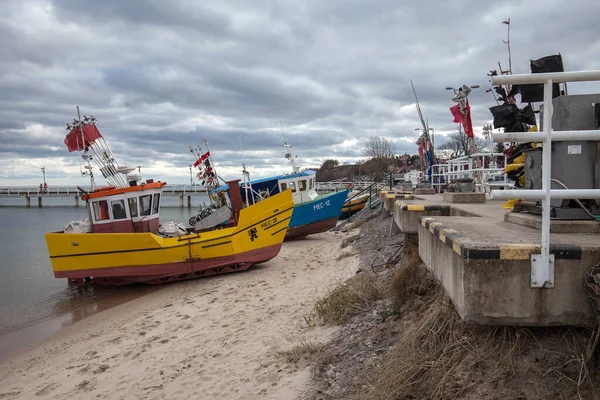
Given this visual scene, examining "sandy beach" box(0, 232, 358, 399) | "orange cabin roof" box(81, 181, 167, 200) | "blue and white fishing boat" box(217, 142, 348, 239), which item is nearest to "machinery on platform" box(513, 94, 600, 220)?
"sandy beach" box(0, 232, 358, 399)

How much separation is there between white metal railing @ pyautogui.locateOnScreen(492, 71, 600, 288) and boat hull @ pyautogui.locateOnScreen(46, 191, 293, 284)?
33.5 feet

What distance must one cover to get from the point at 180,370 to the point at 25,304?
9.36m

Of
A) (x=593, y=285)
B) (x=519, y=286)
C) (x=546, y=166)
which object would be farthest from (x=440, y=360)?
(x=546, y=166)

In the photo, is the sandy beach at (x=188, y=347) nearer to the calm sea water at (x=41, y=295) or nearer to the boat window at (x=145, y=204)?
the calm sea water at (x=41, y=295)

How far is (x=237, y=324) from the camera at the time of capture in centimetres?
705

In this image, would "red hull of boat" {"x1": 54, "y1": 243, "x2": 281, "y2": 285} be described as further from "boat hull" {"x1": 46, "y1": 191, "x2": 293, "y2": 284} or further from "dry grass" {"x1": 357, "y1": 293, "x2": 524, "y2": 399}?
"dry grass" {"x1": 357, "y1": 293, "x2": 524, "y2": 399}

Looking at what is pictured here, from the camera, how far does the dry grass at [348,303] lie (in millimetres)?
5589

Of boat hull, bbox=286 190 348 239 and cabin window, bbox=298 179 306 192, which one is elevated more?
cabin window, bbox=298 179 306 192

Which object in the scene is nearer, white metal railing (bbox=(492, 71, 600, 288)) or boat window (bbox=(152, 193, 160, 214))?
white metal railing (bbox=(492, 71, 600, 288))

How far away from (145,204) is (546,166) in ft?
39.1

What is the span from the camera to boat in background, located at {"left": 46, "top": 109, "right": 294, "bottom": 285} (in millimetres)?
11609

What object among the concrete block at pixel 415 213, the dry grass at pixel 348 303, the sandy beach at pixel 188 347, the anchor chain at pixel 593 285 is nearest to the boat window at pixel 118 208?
the sandy beach at pixel 188 347

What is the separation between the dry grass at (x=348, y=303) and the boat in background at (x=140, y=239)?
638cm

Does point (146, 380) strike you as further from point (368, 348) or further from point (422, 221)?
point (422, 221)
